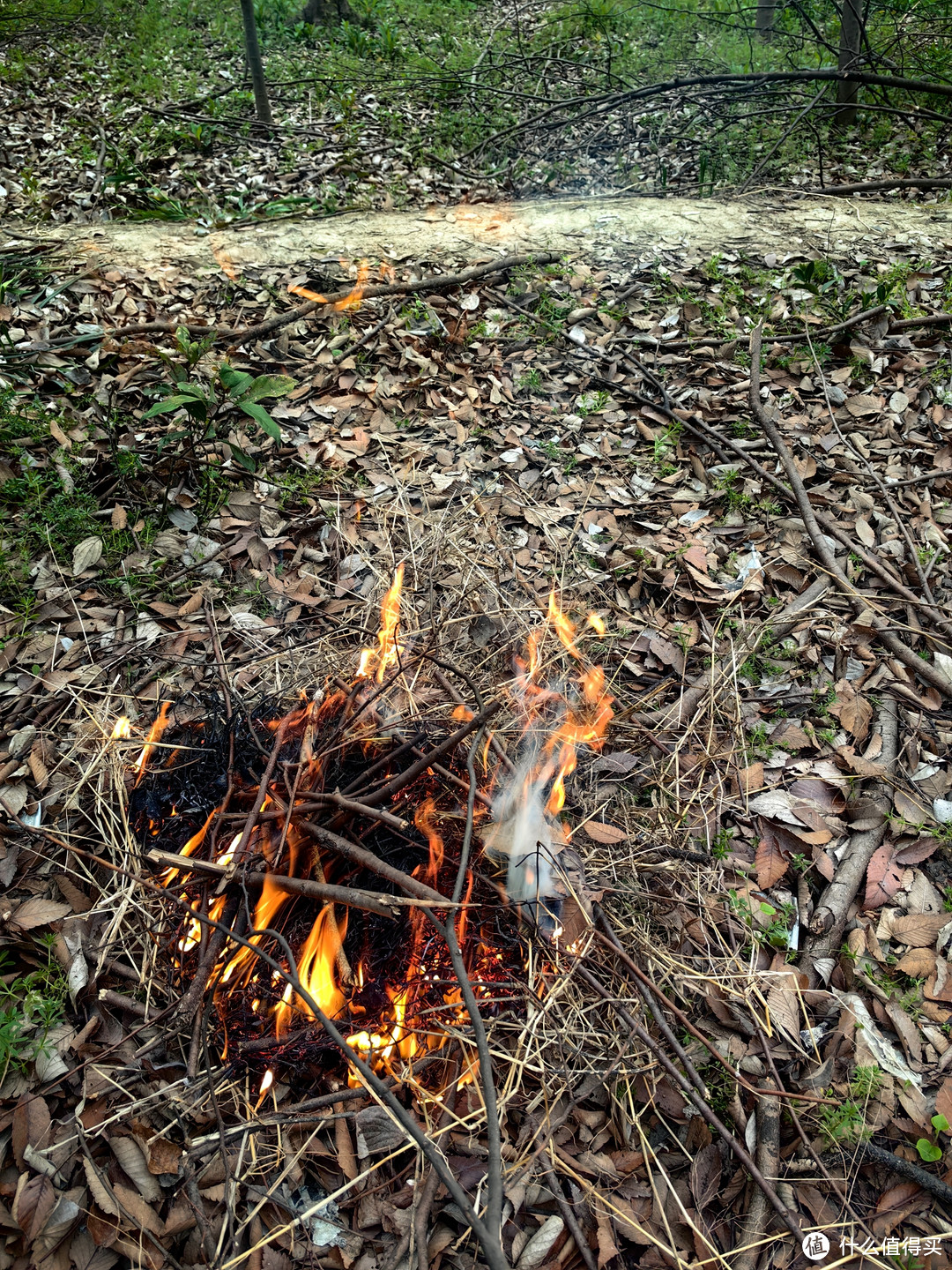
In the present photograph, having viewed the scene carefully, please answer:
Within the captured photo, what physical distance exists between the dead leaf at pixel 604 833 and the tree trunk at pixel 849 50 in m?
5.39

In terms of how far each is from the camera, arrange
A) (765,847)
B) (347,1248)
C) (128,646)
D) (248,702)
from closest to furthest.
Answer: (347,1248) → (765,847) → (248,702) → (128,646)

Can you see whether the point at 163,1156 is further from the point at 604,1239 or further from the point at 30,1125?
the point at 604,1239

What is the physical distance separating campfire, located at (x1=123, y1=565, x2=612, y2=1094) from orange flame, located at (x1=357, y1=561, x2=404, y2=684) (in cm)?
5

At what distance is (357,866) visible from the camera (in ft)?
6.49

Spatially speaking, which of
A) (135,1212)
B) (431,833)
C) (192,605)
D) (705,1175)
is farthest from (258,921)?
(192,605)

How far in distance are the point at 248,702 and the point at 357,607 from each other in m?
0.62

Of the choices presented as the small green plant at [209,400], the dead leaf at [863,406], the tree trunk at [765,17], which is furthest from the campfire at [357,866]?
the tree trunk at [765,17]

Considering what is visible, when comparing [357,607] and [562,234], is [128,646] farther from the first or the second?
[562,234]

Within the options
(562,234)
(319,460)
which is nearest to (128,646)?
(319,460)

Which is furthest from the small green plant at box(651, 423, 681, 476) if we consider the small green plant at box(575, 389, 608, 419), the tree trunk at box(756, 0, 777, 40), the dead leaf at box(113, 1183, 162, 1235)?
the tree trunk at box(756, 0, 777, 40)

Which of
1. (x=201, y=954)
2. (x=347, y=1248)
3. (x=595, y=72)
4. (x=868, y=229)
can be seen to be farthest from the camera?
(x=595, y=72)

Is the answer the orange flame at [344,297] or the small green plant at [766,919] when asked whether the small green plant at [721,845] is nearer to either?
the small green plant at [766,919]

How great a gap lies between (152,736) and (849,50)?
21.6 ft

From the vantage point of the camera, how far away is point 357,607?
9.62ft
